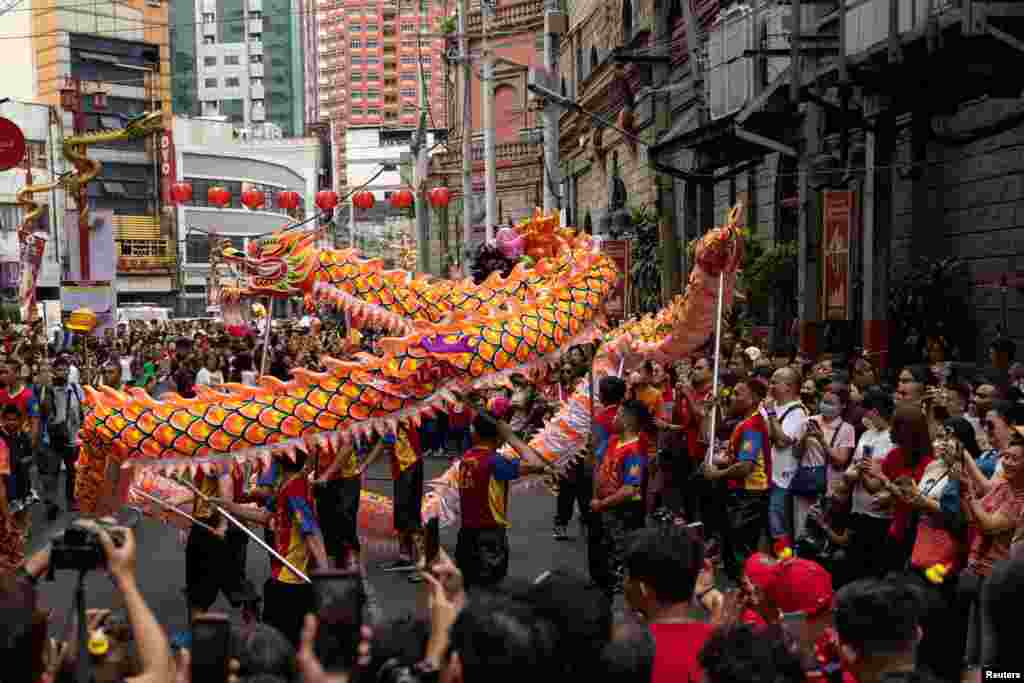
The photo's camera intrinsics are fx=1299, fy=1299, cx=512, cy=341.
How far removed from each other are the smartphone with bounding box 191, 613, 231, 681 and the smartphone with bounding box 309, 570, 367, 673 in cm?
27

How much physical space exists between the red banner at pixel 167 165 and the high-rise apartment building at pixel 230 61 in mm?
49275

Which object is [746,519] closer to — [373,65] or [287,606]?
[287,606]

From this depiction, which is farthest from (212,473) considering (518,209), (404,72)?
(404,72)

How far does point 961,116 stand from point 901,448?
9842mm

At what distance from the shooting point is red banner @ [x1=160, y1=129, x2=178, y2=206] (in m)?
68.1

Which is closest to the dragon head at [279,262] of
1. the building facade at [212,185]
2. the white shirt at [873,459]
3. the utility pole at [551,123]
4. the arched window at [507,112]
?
the white shirt at [873,459]

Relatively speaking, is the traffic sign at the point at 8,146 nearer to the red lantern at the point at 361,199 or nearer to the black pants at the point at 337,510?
the red lantern at the point at 361,199

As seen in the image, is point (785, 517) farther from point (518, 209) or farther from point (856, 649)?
point (518, 209)

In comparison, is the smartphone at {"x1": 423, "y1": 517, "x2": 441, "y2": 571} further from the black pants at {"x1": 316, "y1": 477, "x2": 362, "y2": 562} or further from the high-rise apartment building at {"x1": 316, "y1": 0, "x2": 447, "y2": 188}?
the high-rise apartment building at {"x1": 316, "y1": 0, "x2": 447, "y2": 188}

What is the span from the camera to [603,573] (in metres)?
8.88

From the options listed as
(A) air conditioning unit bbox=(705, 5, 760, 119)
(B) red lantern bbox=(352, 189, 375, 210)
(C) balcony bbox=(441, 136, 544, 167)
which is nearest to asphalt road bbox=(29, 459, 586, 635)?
(A) air conditioning unit bbox=(705, 5, 760, 119)

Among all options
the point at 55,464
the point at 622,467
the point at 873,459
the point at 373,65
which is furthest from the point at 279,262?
the point at 373,65

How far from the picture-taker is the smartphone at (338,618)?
10.7 feet

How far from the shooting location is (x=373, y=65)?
133750 millimetres
